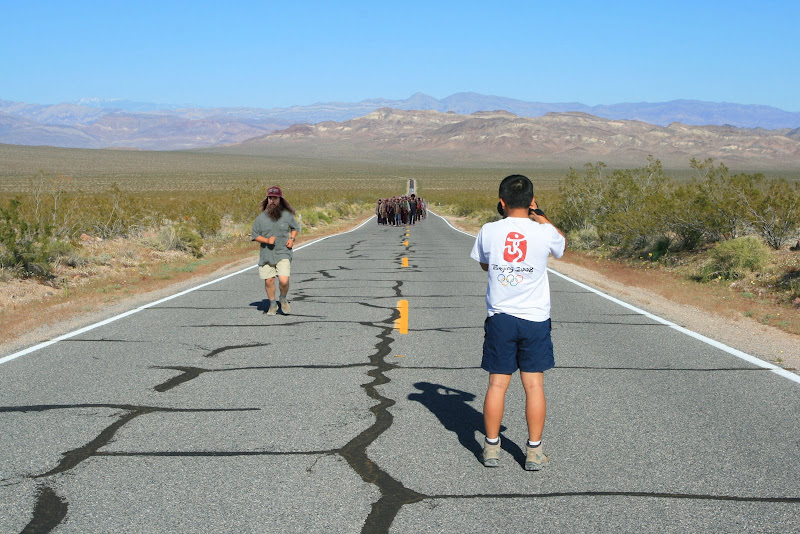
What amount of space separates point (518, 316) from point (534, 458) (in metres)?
0.90

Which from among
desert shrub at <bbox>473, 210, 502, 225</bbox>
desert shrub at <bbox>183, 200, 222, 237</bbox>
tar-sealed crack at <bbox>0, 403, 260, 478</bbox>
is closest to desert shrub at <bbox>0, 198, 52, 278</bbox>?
tar-sealed crack at <bbox>0, 403, 260, 478</bbox>

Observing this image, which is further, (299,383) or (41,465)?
(299,383)

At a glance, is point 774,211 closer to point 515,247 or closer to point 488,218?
point 515,247

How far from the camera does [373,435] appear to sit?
5531 millimetres

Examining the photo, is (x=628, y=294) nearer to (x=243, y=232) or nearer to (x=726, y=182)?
(x=726, y=182)

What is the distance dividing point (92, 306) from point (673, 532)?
1058cm

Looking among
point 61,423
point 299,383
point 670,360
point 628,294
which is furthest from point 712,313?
point 61,423

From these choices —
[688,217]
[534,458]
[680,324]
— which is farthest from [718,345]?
[688,217]

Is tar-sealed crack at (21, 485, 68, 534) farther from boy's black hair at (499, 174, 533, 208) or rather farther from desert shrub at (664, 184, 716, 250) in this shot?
desert shrub at (664, 184, 716, 250)

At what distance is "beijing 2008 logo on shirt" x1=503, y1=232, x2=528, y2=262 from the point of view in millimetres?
4895

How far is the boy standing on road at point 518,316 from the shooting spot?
4.85 meters

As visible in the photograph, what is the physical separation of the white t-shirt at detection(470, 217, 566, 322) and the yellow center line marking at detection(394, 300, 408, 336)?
200 inches

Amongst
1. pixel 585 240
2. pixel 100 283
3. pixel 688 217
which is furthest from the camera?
pixel 585 240

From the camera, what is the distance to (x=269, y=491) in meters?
4.50
